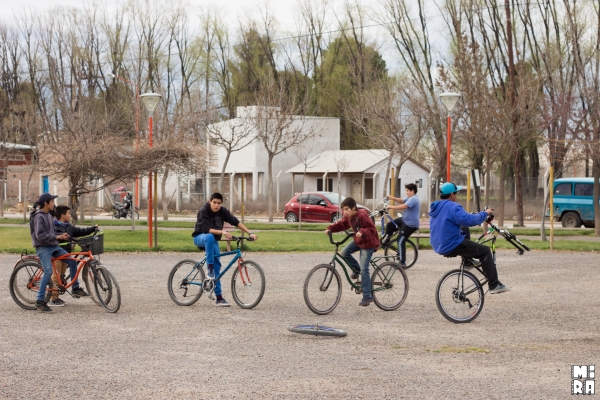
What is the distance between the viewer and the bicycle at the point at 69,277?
12163 millimetres

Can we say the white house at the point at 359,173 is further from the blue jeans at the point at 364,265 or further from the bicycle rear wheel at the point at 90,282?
the bicycle rear wheel at the point at 90,282

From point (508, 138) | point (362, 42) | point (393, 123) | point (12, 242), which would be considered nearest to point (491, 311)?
point (12, 242)

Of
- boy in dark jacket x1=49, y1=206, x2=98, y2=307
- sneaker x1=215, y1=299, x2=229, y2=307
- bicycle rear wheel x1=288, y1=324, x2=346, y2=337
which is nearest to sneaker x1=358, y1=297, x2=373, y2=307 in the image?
sneaker x1=215, y1=299, x2=229, y2=307

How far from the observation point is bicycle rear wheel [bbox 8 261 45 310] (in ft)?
41.2

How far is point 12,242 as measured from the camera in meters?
25.7

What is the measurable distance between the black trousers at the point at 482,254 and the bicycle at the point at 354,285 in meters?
1.22

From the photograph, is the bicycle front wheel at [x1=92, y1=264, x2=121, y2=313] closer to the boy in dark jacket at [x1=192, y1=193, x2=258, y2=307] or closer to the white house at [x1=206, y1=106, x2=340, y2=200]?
the boy in dark jacket at [x1=192, y1=193, x2=258, y2=307]

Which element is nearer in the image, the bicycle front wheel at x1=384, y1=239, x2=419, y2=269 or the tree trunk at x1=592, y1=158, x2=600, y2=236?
the bicycle front wheel at x1=384, y1=239, x2=419, y2=269

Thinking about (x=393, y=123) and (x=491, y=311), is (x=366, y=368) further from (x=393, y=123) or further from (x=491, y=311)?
(x=393, y=123)

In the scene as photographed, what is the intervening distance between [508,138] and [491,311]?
2157 centimetres

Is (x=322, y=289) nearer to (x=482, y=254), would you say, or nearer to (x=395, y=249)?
(x=482, y=254)

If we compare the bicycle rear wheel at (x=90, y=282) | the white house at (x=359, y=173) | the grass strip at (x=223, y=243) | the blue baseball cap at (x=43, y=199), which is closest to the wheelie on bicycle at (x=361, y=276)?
the bicycle rear wheel at (x=90, y=282)

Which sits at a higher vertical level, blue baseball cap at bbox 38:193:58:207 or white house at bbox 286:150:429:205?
white house at bbox 286:150:429:205

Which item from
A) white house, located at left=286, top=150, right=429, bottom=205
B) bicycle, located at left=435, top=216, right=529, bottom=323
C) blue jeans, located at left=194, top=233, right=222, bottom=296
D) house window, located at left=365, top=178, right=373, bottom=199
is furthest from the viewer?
house window, located at left=365, top=178, right=373, bottom=199
